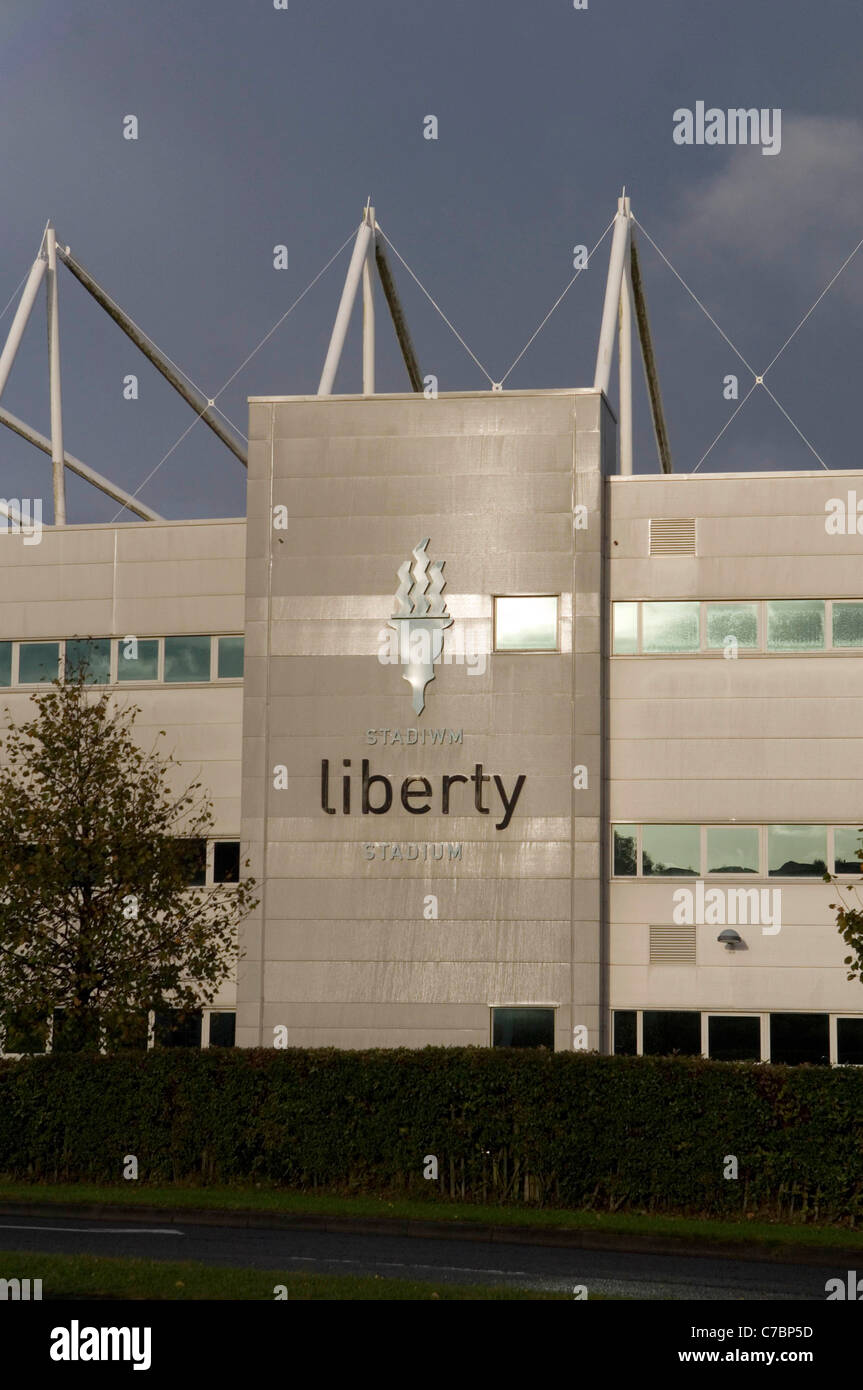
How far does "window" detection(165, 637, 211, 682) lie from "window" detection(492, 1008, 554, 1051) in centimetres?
937

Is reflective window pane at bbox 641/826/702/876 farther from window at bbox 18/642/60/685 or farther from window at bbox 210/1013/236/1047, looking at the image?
window at bbox 18/642/60/685

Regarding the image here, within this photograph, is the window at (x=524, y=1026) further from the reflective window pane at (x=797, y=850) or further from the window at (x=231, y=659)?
the window at (x=231, y=659)

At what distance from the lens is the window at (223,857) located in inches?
1394

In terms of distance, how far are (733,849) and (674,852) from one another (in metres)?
1.10

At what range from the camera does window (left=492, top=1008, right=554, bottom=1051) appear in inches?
1270

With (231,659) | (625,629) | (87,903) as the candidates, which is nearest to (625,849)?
(625,629)

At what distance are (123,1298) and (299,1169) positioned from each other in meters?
11.8

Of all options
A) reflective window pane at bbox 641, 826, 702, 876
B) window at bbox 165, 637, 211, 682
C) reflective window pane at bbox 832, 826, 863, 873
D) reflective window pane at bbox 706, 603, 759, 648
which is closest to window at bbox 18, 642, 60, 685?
window at bbox 165, 637, 211, 682

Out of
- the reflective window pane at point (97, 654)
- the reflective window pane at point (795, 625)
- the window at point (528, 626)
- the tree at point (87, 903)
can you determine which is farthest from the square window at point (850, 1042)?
the reflective window pane at point (97, 654)

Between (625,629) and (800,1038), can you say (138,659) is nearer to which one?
(625,629)

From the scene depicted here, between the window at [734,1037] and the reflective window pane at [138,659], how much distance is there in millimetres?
13217

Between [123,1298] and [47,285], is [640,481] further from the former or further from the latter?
[123,1298]
